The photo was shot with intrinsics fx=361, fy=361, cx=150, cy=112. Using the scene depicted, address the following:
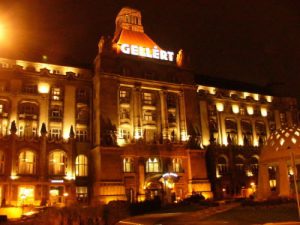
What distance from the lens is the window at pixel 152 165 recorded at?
219 ft

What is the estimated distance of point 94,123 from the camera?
6669 centimetres

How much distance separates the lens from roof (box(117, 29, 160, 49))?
74938mm

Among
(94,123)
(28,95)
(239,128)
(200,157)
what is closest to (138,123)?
(94,123)

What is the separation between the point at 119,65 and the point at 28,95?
698 inches

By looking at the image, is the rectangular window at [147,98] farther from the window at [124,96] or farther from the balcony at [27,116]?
the balcony at [27,116]

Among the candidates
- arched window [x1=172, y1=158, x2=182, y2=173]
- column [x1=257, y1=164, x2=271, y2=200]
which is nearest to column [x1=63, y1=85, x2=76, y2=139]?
arched window [x1=172, y1=158, x2=182, y2=173]

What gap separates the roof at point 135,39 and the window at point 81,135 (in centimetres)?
1992

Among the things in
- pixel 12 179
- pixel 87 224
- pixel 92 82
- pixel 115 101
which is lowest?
pixel 87 224

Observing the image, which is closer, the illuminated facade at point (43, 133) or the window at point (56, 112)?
the illuminated facade at point (43, 133)

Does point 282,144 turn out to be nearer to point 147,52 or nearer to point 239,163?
point 239,163

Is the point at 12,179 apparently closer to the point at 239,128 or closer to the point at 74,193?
the point at 74,193

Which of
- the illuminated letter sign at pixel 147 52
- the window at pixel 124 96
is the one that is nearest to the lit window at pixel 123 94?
the window at pixel 124 96

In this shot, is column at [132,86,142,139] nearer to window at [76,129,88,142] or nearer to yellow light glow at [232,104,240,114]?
window at [76,129,88,142]

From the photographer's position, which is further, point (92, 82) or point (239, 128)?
point (239, 128)
